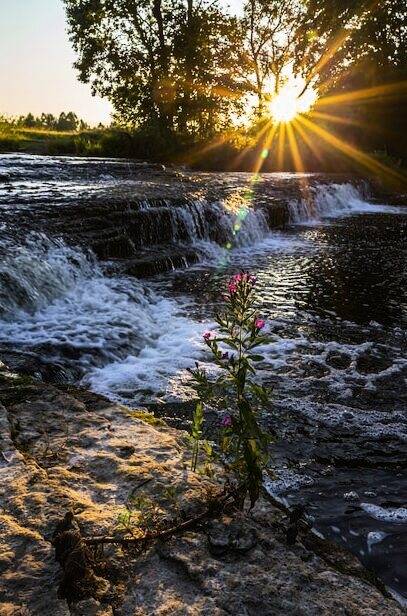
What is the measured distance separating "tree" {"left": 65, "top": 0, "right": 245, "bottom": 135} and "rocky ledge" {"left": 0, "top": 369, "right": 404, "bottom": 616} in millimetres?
29231

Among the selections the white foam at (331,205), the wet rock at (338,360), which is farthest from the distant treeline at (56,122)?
the wet rock at (338,360)

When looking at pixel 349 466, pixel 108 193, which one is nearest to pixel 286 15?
pixel 108 193

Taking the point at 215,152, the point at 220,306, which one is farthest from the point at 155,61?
the point at 220,306

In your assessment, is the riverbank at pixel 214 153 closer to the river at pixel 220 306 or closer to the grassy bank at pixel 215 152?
the grassy bank at pixel 215 152

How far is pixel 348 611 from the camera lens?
81.7 inches

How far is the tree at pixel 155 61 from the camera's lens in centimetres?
3080

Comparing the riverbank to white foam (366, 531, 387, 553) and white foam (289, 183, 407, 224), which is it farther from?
white foam (366, 531, 387, 553)

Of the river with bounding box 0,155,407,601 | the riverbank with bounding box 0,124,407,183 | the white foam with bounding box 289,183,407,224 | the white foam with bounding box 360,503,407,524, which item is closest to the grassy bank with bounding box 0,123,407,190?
the riverbank with bounding box 0,124,407,183

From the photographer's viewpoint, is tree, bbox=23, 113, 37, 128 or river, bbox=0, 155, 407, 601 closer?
river, bbox=0, 155, 407, 601

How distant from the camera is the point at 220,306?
8312 millimetres

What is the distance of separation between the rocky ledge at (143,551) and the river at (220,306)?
78cm

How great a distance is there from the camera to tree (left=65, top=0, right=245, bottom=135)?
101 ft

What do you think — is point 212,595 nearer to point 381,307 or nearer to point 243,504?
point 243,504

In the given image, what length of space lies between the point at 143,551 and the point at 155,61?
33.9 metres
